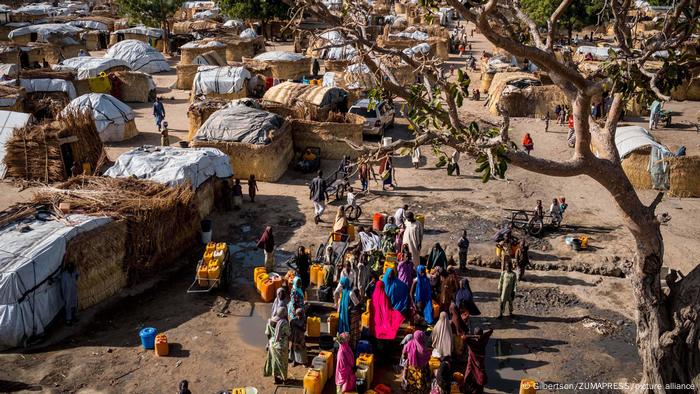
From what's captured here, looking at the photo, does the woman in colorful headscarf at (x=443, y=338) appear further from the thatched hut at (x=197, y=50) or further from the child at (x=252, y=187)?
the thatched hut at (x=197, y=50)

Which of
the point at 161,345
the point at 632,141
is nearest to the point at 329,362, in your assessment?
the point at 161,345

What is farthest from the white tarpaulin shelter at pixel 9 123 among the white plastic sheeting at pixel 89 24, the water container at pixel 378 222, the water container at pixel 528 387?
the white plastic sheeting at pixel 89 24

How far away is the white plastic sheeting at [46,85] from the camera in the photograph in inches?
958

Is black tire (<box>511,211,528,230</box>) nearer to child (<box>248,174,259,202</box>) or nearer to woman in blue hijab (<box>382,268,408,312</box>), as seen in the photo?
woman in blue hijab (<box>382,268,408,312</box>)

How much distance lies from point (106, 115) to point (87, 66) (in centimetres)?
834

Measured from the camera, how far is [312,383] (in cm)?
932

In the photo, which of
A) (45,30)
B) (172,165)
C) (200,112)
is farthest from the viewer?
(45,30)

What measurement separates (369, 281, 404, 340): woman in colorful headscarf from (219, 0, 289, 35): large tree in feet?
119

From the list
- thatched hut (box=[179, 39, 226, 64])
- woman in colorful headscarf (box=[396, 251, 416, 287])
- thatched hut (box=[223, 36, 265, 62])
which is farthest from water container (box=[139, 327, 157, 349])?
thatched hut (box=[223, 36, 265, 62])

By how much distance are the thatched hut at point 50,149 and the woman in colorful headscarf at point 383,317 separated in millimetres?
10892

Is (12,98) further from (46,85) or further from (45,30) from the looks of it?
(45,30)

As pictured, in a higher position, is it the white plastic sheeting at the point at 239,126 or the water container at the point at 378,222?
the white plastic sheeting at the point at 239,126

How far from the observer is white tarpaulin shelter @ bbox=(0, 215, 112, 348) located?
1038 centimetres

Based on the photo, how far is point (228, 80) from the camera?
26.7 metres
